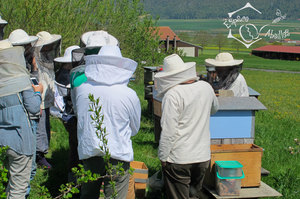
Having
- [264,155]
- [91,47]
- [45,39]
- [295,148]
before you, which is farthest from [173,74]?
[295,148]

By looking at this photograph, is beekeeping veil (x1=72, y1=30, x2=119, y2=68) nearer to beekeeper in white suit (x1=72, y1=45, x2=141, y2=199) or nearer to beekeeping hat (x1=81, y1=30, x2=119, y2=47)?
beekeeping hat (x1=81, y1=30, x2=119, y2=47)

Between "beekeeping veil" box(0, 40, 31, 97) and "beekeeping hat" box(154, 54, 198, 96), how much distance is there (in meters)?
1.28

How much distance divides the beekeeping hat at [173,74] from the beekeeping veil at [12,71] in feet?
4.20

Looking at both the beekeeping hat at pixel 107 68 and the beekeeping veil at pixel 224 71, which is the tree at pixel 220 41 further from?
the beekeeping hat at pixel 107 68

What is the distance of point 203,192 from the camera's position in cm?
400

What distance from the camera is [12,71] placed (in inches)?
121

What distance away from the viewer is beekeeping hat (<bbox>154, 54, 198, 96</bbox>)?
3.14m

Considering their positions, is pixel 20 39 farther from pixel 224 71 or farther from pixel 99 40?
pixel 224 71

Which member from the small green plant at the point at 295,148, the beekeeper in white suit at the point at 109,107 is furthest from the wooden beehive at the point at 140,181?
the small green plant at the point at 295,148

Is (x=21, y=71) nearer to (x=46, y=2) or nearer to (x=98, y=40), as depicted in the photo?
(x=98, y=40)

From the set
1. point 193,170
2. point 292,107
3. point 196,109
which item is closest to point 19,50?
point 196,109

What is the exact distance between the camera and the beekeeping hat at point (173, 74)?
314 cm

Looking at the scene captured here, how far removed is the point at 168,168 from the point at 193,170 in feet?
0.84

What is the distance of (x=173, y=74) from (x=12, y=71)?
147 centimetres
